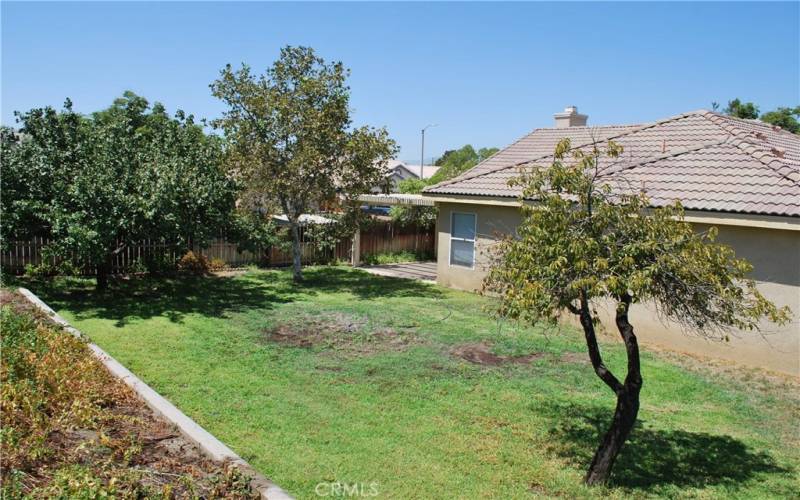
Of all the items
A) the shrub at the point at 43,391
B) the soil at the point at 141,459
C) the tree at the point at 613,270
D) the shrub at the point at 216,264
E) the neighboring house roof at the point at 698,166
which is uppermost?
the neighboring house roof at the point at 698,166

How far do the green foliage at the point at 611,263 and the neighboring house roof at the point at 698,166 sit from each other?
2947 millimetres

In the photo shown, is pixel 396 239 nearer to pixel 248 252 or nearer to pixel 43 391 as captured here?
pixel 248 252

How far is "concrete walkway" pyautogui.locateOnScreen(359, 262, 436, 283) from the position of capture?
19922mm

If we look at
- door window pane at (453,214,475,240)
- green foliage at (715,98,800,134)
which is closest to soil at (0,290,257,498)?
door window pane at (453,214,475,240)

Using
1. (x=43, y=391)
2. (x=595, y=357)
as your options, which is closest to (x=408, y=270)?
(x=595, y=357)

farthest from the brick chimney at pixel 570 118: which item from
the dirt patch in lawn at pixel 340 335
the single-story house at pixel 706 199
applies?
the dirt patch in lawn at pixel 340 335

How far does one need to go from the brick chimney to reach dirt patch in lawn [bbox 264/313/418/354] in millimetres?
10353

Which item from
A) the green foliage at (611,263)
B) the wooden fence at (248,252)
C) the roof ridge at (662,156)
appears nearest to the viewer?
the green foliage at (611,263)

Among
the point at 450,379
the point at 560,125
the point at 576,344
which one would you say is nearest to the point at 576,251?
the point at 450,379

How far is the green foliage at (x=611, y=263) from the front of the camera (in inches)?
216

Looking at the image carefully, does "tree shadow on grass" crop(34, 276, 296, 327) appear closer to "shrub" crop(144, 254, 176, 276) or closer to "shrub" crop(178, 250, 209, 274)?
"shrub" crop(144, 254, 176, 276)

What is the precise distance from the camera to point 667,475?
6242 millimetres

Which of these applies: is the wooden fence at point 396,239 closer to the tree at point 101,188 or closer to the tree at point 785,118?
the tree at point 101,188

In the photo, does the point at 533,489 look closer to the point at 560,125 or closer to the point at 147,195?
the point at 147,195
